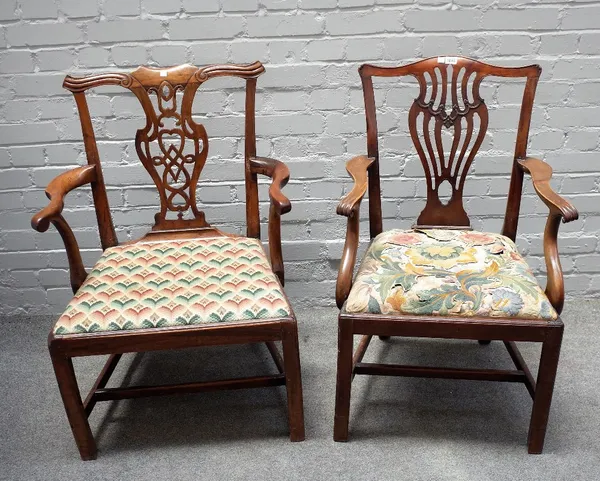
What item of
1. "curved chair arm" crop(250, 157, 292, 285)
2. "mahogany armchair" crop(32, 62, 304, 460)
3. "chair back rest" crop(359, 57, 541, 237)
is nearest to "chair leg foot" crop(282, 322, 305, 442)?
"mahogany armchair" crop(32, 62, 304, 460)

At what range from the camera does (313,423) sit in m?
1.88

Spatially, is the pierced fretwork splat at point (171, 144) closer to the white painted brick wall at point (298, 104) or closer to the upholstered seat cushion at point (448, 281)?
the white painted brick wall at point (298, 104)

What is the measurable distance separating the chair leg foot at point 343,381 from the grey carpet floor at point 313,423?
0.05 metres

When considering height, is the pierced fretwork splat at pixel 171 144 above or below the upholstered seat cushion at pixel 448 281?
above

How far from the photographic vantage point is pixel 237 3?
2014 mm

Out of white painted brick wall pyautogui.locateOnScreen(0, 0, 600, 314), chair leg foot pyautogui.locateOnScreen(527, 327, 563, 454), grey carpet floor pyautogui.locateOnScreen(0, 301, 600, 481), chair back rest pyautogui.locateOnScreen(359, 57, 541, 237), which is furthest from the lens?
white painted brick wall pyautogui.locateOnScreen(0, 0, 600, 314)

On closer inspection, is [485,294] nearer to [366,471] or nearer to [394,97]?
[366,471]

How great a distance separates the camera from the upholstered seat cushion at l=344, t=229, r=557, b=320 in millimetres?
1575

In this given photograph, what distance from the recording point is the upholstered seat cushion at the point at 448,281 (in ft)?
5.17

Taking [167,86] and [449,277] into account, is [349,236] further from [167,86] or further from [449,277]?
[167,86]

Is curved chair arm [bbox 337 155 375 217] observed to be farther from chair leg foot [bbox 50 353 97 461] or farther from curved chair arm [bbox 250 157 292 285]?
chair leg foot [bbox 50 353 97 461]

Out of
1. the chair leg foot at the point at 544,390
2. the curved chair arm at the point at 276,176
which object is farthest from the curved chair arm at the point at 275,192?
the chair leg foot at the point at 544,390

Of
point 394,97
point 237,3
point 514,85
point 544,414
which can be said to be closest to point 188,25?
point 237,3

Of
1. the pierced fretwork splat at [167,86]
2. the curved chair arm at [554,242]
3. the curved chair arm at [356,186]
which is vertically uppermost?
the pierced fretwork splat at [167,86]
